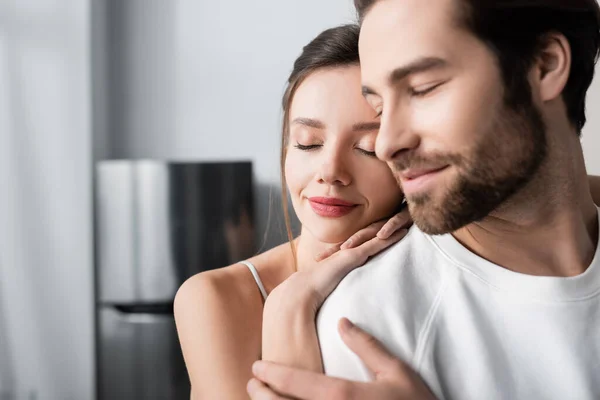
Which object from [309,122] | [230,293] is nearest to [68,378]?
[230,293]

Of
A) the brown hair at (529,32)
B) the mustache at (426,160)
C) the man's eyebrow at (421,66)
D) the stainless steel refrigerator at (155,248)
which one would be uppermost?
the brown hair at (529,32)

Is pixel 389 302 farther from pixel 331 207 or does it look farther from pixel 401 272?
pixel 331 207

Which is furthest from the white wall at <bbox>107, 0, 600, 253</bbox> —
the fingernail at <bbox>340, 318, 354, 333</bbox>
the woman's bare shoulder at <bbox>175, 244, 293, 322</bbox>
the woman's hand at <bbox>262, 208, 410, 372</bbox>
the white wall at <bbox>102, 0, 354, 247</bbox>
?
the fingernail at <bbox>340, 318, 354, 333</bbox>

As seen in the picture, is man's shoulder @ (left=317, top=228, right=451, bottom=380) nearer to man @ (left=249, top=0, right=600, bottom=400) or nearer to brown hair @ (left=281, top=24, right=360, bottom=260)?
man @ (left=249, top=0, right=600, bottom=400)

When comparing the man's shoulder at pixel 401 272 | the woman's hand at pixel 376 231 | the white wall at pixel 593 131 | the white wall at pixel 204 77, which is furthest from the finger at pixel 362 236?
the white wall at pixel 204 77

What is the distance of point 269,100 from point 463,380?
2941 millimetres

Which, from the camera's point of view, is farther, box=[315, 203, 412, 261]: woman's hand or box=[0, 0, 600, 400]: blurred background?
box=[0, 0, 600, 400]: blurred background

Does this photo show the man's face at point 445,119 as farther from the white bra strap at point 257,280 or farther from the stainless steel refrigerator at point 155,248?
the stainless steel refrigerator at point 155,248

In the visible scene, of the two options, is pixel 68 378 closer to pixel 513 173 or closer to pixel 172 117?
pixel 172 117

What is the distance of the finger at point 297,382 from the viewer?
926mm

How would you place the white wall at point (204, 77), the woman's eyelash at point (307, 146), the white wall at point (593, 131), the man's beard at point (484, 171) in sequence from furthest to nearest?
the white wall at point (204, 77) → the white wall at point (593, 131) → the woman's eyelash at point (307, 146) → the man's beard at point (484, 171)

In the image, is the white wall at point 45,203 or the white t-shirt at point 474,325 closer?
the white t-shirt at point 474,325

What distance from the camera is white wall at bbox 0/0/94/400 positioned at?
10.6 feet

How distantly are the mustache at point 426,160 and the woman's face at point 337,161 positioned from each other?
0.30 meters
